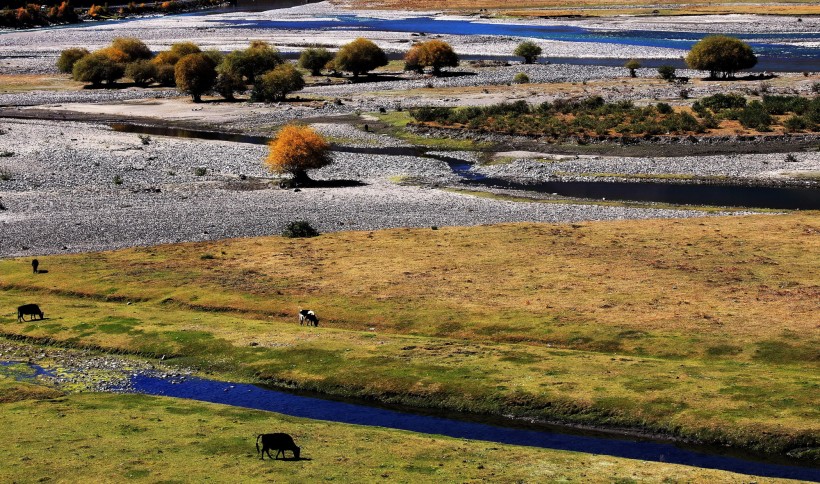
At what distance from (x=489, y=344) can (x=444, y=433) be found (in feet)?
30.3

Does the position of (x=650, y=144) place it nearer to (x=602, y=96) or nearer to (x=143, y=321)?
(x=602, y=96)

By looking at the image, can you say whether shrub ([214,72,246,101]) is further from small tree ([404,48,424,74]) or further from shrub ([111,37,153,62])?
shrub ([111,37,153,62])

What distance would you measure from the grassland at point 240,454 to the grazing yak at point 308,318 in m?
11.2

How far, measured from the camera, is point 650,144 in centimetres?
9775

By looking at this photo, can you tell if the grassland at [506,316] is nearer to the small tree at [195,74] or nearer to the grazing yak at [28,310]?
the grazing yak at [28,310]

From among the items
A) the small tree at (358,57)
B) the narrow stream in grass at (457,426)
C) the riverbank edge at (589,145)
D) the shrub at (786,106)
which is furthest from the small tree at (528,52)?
the narrow stream in grass at (457,426)

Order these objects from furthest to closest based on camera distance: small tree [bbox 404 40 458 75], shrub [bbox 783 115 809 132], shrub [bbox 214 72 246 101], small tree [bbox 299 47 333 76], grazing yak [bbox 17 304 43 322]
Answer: small tree [bbox 299 47 333 76] → small tree [bbox 404 40 458 75] → shrub [bbox 214 72 246 101] → shrub [bbox 783 115 809 132] → grazing yak [bbox 17 304 43 322]

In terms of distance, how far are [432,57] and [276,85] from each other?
98.3 feet

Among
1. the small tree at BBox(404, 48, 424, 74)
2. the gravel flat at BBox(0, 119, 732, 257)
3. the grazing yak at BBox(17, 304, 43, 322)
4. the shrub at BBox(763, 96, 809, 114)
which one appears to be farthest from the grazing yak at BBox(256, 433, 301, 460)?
the small tree at BBox(404, 48, 424, 74)

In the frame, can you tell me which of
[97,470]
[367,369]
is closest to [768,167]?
[367,369]

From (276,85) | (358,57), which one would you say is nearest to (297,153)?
(276,85)

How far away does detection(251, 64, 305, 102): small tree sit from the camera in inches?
5113

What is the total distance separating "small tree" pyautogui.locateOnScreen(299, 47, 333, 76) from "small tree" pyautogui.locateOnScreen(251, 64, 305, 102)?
21.1m

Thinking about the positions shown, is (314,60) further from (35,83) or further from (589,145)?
(589,145)
